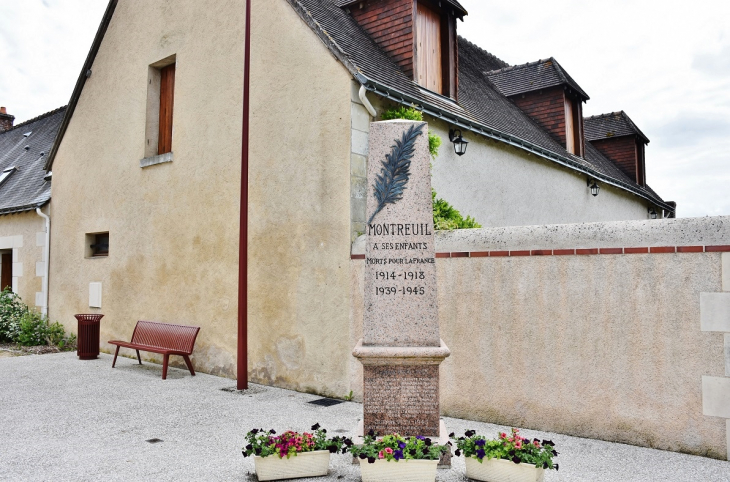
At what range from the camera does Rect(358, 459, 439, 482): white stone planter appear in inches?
145

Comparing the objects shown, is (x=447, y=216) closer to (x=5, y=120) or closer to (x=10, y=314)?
(x=10, y=314)

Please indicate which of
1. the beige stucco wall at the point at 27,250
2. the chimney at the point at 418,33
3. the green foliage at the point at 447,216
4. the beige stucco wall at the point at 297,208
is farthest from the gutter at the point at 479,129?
the beige stucco wall at the point at 27,250

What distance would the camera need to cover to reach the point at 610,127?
1631 centimetres

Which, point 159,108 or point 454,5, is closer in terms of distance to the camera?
point 454,5

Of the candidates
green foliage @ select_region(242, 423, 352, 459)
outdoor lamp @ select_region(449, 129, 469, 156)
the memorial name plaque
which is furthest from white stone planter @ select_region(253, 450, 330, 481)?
outdoor lamp @ select_region(449, 129, 469, 156)

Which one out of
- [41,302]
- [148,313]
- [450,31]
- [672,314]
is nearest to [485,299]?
[672,314]

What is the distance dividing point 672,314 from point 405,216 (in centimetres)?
246

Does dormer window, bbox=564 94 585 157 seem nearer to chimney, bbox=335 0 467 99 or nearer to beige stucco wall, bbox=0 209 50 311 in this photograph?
chimney, bbox=335 0 467 99

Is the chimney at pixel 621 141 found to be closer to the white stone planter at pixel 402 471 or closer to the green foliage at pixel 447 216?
the green foliage at pixel 447 216

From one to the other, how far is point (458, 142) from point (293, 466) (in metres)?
5.34

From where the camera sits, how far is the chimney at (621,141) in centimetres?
1588

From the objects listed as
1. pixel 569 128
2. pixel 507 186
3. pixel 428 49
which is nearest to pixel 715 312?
pixel 507 186

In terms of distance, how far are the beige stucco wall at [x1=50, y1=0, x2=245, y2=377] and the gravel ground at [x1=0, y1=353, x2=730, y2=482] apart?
1.36m

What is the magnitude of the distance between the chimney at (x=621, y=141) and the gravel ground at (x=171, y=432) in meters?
13.0
